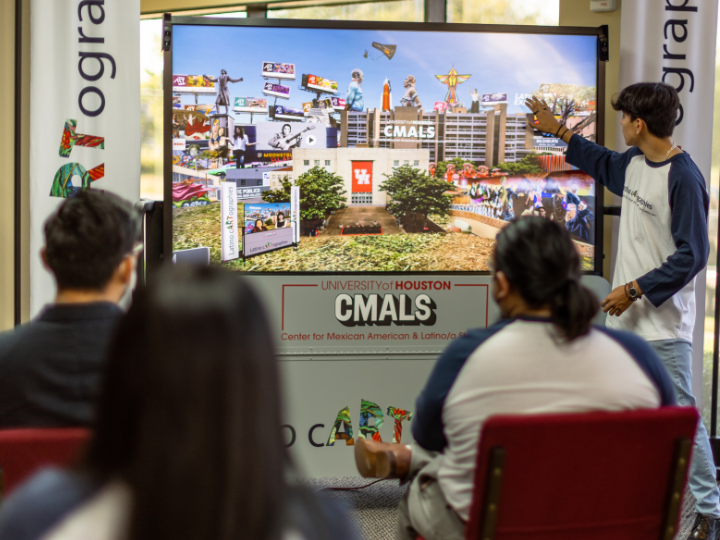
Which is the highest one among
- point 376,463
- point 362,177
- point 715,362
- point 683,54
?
point 683,54

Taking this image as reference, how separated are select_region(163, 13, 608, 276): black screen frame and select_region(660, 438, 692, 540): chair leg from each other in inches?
61.5

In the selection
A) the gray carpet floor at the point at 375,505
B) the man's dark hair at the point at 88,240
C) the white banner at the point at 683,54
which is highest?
the white banner at the point at 683,54

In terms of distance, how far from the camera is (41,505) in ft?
1.97

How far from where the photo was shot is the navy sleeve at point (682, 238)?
2234 millimetres

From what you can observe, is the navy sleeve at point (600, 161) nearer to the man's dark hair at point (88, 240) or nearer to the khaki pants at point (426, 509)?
the khaki pants at point (426, 509)

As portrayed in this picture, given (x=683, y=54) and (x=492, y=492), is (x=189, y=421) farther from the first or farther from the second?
(x=683, y=54)

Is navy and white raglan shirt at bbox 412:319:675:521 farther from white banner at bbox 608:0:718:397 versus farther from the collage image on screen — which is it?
white banner at bbox 608:0:718:397

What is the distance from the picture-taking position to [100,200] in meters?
1.45

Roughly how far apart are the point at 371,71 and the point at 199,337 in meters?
2.33

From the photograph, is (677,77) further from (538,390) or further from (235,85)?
(538,390)

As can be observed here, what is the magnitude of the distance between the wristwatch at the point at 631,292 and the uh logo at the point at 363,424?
40.8 inches

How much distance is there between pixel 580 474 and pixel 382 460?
445 mm

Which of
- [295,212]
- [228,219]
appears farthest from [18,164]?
[295,212]

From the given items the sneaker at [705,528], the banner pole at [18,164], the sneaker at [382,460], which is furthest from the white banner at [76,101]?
the sneaker at [705,528]
